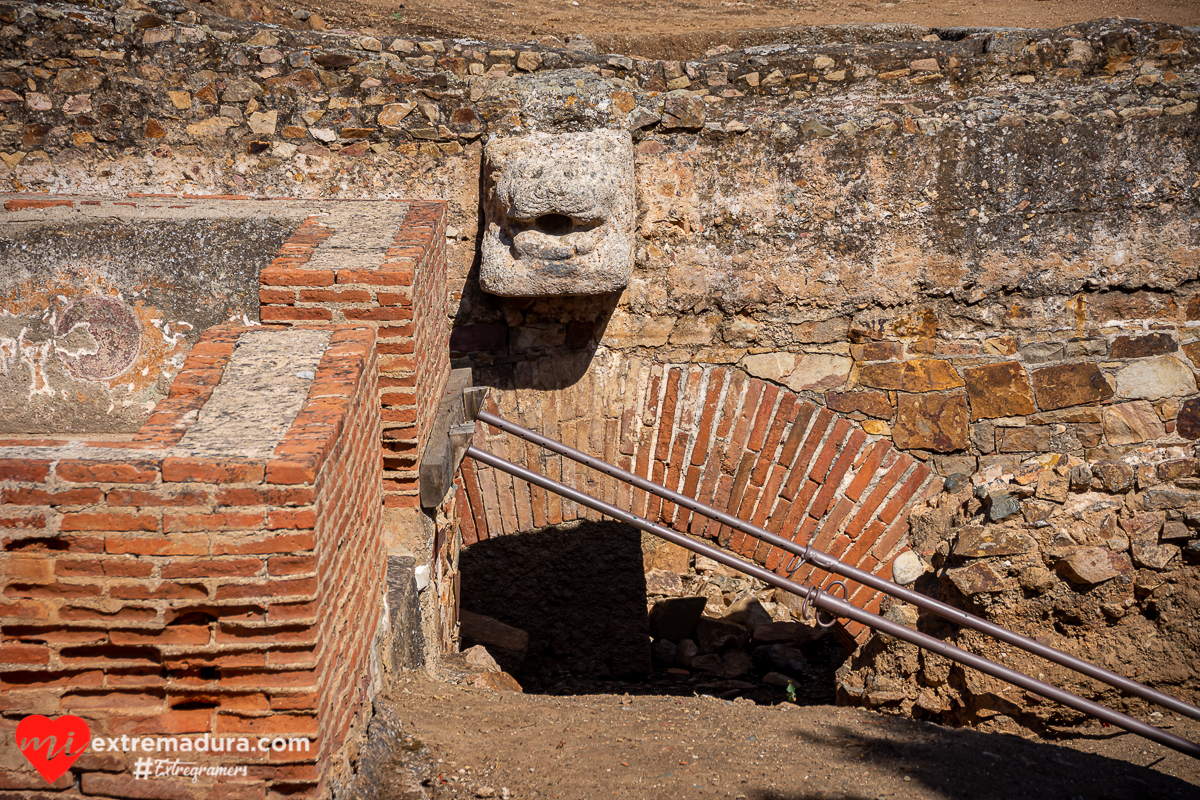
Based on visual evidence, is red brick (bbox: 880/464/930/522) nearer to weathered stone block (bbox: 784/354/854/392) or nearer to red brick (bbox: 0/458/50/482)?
weathered stone block (bbox: 784/354/854/392)

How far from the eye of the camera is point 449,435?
3094 millimetres

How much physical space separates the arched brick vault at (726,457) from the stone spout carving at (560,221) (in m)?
0.52

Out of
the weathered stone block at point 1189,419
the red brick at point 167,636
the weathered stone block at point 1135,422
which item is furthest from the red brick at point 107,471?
the weathered stone block at point 1189,419

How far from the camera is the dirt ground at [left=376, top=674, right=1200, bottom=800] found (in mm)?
2312

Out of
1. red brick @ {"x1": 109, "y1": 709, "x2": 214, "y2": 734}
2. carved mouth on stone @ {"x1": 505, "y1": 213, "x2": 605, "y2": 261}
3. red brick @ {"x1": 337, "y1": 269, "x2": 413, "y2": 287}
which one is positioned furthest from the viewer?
carved mouth on stone @ {"x1": 505, "y1": 213, "x2": 605, "y2": 261}

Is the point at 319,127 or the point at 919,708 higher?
the point at 319,127

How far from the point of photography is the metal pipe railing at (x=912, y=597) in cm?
282

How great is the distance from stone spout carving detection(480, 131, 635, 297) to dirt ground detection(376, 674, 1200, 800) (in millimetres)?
1545

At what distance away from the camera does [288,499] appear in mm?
1789

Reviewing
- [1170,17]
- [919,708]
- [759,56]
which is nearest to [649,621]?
[919,708]

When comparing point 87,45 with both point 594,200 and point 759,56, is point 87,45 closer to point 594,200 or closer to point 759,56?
point 594,200

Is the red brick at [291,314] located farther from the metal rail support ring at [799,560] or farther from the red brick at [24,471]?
the metal rail support ring at [799,560]

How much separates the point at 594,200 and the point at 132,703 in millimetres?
2243

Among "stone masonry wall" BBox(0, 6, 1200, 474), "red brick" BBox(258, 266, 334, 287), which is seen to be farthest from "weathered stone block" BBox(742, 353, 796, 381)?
"red brick" BBox(258, 266, 334, 287)
